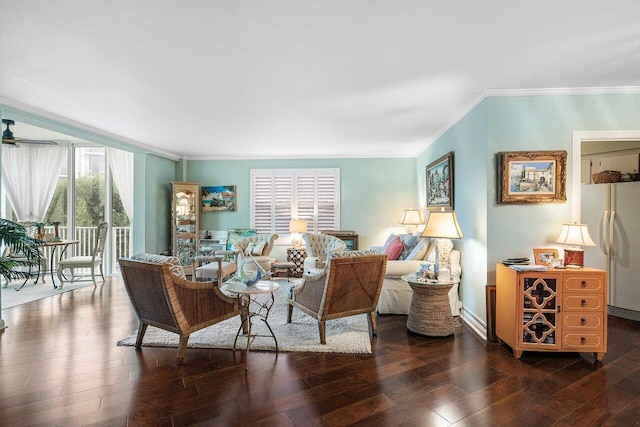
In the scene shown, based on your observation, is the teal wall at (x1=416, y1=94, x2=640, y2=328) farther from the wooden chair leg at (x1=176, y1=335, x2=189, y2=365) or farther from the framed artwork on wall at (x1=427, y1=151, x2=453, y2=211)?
the wooden chair leg at (x1=176, y1=335, x2=189, y2=365)

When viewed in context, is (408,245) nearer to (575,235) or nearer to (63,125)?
(575,235)

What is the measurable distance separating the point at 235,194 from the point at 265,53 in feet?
16.0

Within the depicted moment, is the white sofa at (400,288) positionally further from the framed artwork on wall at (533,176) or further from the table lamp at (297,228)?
the table lamp at (297,228)

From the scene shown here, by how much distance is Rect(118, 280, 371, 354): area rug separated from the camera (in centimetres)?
310

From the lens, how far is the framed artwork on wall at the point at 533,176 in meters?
3.23

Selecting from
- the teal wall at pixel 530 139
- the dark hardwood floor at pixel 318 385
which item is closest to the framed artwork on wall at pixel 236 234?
the dark hardwood floor at pixel 318 385

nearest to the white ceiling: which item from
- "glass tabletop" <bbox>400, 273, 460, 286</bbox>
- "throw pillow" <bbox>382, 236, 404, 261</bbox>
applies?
"throw pillow" <bbox>382, 236, 404, 261</bbox>

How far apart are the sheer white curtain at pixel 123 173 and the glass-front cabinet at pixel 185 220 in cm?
82

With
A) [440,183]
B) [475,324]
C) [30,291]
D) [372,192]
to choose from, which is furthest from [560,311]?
[30,291]

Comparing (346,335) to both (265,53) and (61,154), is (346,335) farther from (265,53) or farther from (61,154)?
(61,154)

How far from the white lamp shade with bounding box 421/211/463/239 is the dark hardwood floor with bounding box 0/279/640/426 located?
1113 millimetres

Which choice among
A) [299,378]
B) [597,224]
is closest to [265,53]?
[299,378]

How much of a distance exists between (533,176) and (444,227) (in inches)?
40.2

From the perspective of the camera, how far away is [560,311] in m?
2.86
